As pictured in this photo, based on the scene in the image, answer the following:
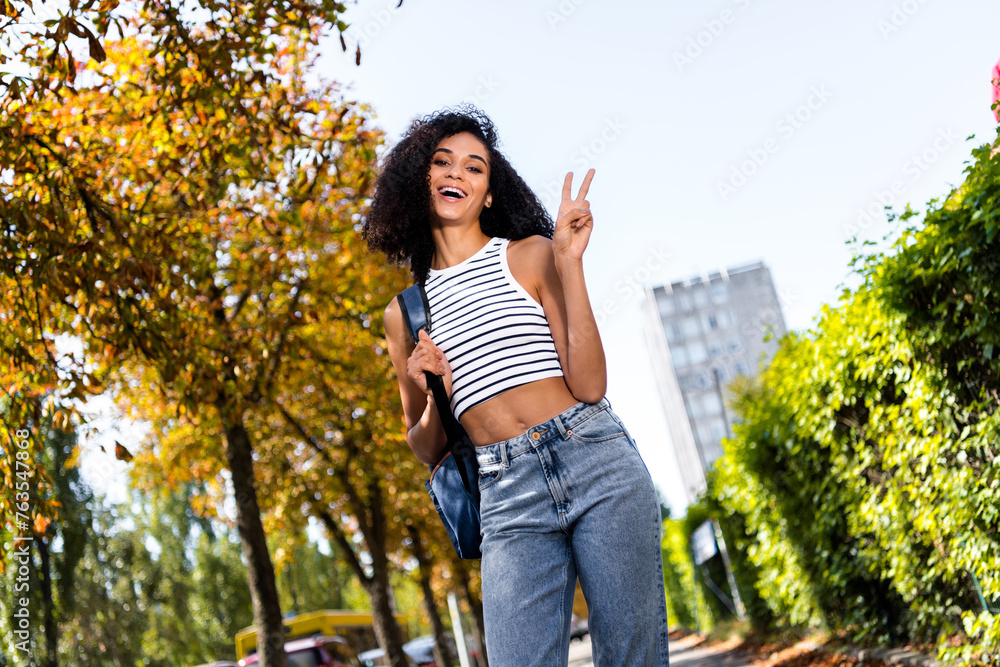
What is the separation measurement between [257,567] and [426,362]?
966 cm

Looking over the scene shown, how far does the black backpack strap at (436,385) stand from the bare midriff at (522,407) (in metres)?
0.12

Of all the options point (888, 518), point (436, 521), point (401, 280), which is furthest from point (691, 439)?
point (888, 518)

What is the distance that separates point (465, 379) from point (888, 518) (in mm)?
5414

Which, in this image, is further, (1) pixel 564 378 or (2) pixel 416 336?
(2) pixel 416 336

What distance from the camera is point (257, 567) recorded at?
1115cm

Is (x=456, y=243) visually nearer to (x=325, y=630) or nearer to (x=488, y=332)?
(x=488, y=332)

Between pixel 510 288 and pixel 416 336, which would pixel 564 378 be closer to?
pixel 510 288

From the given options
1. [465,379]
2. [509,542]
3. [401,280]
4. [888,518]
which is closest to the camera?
[509,542]

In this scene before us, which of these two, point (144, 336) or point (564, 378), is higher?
point (144, 336)

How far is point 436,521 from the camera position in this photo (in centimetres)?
2453

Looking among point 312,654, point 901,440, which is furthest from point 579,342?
point 312,654

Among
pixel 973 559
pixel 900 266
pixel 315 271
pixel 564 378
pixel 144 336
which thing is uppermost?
pixel 315 271

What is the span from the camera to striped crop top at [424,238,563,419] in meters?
2.38

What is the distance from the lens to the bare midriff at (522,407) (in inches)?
91.4
